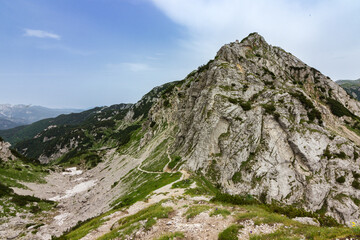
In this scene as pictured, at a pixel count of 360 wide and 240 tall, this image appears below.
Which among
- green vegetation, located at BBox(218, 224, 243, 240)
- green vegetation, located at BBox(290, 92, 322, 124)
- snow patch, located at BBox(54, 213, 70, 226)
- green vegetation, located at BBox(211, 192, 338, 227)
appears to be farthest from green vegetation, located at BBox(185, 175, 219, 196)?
snow patch, located at BBox(54, 213, 70, 226)

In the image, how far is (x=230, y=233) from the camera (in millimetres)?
14516

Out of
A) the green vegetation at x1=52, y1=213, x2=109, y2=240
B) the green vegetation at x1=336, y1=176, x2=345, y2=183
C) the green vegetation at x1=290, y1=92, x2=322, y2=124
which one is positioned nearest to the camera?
the green vegetation at x1=52, y1=213, x2=109, y2=240

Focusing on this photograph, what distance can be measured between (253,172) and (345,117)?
90940 millimetres

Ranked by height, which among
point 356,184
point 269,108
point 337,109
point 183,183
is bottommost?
point 183,183

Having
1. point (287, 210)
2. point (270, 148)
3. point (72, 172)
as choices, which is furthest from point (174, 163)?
point (72, 172)

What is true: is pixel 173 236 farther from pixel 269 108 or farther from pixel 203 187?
pixel 269 108

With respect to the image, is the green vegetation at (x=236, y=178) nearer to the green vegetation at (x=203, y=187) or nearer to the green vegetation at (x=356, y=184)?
the green vegetation at (x=203, y=187)

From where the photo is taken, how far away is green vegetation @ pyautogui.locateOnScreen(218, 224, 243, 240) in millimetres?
14141

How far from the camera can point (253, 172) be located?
50.2 meters

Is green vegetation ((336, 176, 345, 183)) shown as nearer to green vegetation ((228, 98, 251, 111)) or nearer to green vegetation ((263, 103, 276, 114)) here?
green vegetation ((263, 103, 276, 114))

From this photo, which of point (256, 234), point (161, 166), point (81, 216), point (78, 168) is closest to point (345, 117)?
point (161, 166)

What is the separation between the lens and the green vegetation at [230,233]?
14141 millimetres

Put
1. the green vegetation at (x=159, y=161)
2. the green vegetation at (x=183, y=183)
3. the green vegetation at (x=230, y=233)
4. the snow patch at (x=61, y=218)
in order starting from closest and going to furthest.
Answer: the green vegetation at (x=230, y=233)
the green vegetation at (x=183, y=183)
the snow patch at (x=61, y=218)
the green vegetation at (x=159, y=161)

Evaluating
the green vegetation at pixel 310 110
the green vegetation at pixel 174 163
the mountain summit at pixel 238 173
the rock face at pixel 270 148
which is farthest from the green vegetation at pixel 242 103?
the green vegetation at pixel 174 163
